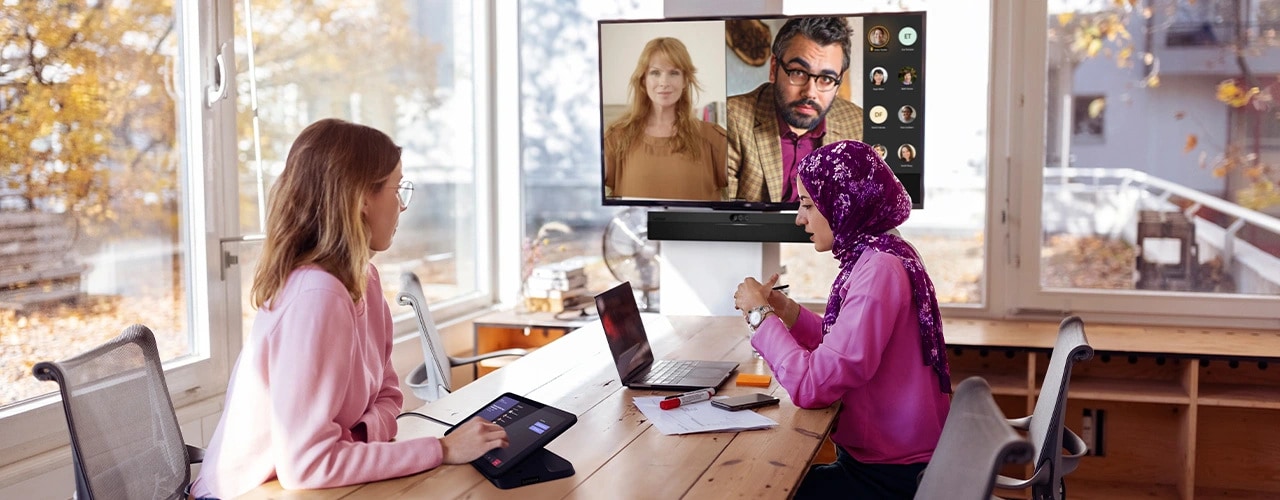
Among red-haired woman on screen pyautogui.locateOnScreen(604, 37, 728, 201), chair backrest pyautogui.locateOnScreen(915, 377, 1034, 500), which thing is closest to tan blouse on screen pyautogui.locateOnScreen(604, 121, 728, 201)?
red-haired woman on screen pyautogui.locateOnScreen(604, 37, 728, 201)

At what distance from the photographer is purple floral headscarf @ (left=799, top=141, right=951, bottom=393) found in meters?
2.43

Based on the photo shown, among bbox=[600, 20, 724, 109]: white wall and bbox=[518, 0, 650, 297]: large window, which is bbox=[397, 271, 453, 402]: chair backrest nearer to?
bbox=[600, 20, 724, 109]: white wall

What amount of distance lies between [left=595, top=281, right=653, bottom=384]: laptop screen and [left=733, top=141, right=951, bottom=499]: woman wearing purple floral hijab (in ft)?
1.07

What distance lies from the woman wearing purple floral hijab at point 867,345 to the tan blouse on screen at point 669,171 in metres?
1.37

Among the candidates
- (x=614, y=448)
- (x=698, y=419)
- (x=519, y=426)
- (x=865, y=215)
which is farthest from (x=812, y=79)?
(x=519, y=426)

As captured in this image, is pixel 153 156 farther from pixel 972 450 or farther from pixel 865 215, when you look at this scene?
pixel 972 450

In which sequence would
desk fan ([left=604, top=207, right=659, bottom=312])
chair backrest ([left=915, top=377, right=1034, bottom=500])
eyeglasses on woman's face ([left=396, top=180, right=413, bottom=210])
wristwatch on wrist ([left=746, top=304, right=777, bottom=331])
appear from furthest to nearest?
1. desk fan ([left=604, top=207, right=659, bottom=312])
2. wristwatch on wrist ([left=746, top=304, right=777, bottom=331])
3. eyeglasses on woman's face ([left=396, top=180, right=413, bottom=210])
4. chair backrest ([left=915, top=377, right=1034, bottom=500])

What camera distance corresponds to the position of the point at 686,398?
2.48m

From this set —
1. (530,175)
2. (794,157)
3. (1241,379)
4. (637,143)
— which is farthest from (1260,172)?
(530,175)

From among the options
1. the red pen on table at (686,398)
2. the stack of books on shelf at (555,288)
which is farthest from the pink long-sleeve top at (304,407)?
the stack of books on shelf at (555,288)

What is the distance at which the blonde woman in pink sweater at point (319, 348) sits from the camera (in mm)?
1737

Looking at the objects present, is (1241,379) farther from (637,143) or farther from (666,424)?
(666,424)

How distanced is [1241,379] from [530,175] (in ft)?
9.88

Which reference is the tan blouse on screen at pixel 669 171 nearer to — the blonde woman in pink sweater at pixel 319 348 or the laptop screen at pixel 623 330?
the laptop screen at pixel 623 330
